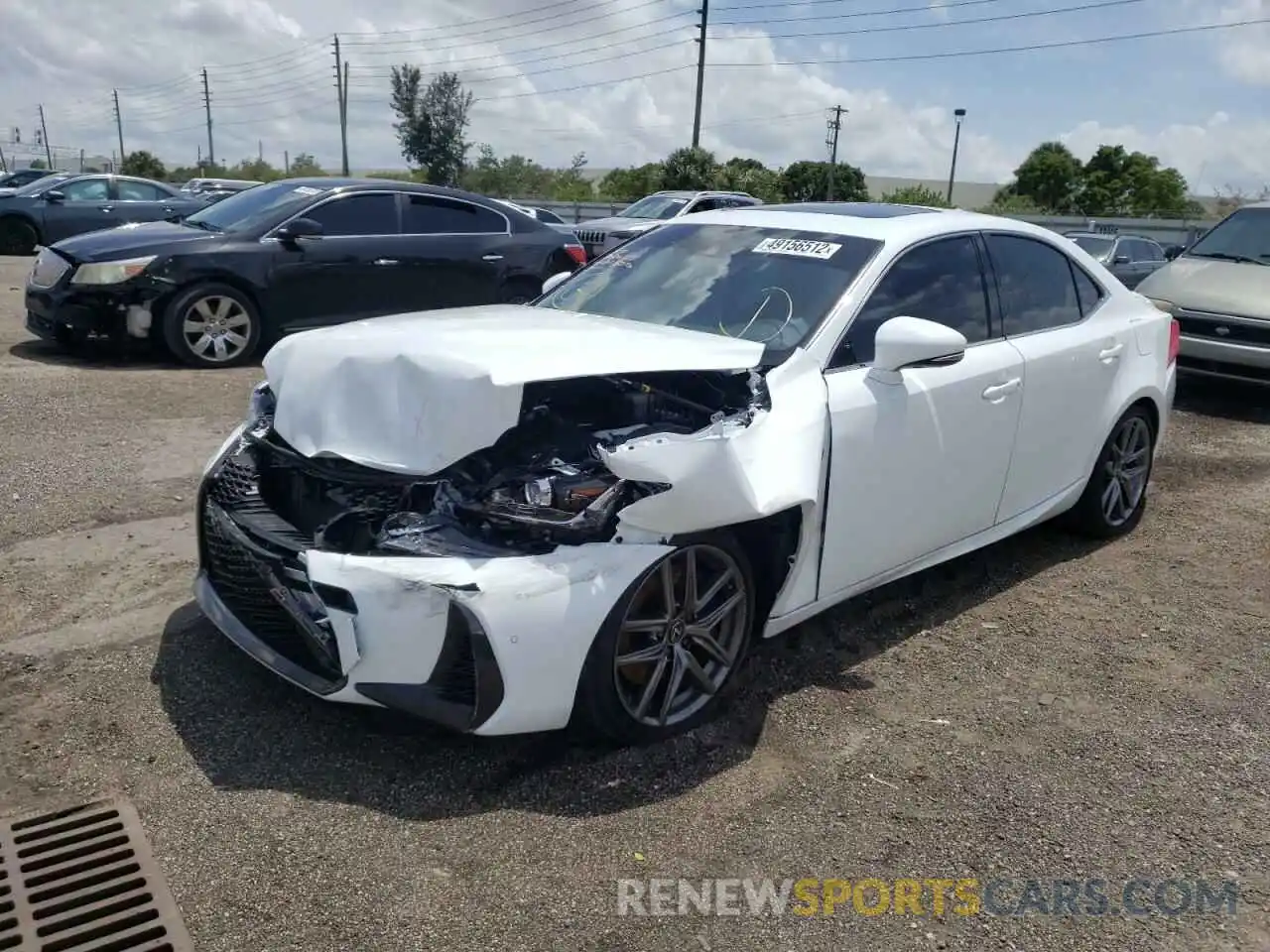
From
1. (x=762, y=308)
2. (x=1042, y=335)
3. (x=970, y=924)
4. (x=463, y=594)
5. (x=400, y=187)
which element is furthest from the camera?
(x=400, y=187)

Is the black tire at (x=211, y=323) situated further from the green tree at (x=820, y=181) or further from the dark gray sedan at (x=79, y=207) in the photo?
the green tree at (x=820, y=181)

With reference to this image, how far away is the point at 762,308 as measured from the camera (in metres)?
3.82

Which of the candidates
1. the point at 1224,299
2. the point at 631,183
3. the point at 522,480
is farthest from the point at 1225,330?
the point at 631,183

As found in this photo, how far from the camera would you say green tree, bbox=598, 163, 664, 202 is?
42562mm

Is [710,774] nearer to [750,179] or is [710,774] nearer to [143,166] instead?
[750,179]

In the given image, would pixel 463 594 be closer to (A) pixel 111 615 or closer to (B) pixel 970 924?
(B) pixel 970 924

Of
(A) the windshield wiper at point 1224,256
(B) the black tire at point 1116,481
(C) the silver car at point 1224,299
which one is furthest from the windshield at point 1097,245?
(B) the black tire at point 1116,481

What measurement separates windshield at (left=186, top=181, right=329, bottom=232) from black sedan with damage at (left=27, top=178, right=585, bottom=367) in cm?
2

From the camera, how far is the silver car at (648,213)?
15.1 metres

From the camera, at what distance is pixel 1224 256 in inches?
363

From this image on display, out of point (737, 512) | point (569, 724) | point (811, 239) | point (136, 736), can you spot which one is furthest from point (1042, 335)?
point (136, 736)

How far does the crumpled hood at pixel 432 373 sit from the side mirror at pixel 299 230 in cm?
514

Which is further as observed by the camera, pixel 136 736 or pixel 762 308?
pixel 762 308

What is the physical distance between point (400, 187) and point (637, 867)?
776cm
